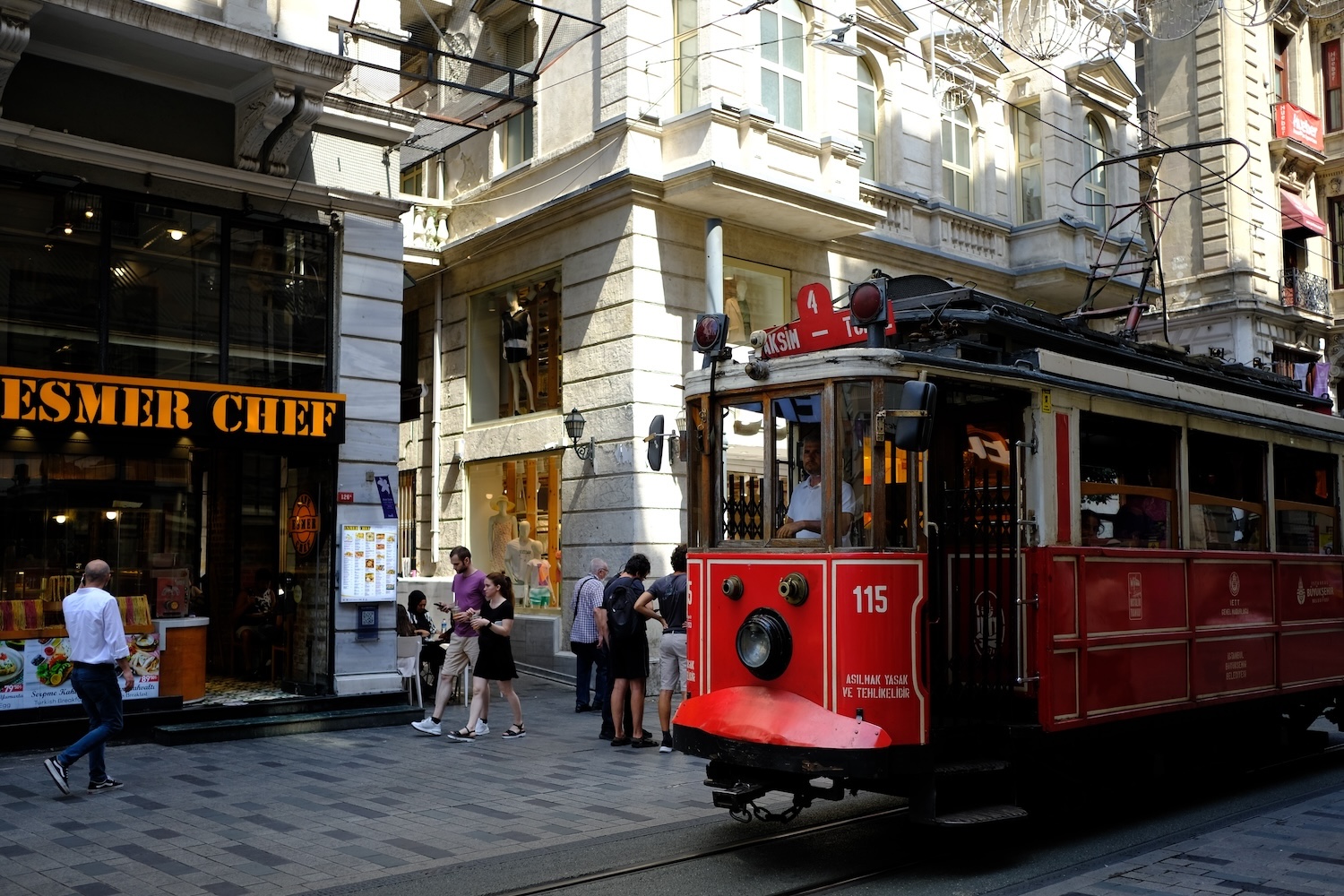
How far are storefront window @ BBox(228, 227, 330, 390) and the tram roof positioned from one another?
22.4 feet

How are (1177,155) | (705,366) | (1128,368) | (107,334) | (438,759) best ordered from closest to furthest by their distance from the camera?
(705,366) → (1128,368) → (438,759) → (107,334) → (1177,155)

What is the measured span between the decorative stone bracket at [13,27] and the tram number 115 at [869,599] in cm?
892

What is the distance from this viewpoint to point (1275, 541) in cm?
1001

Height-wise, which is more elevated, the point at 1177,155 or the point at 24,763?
the point at 1177,155

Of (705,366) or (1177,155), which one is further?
(1177,155)

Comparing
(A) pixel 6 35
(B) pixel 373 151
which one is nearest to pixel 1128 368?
(B) pixel 373 151

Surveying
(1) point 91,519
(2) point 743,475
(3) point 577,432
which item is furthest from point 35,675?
(3) point 577,432

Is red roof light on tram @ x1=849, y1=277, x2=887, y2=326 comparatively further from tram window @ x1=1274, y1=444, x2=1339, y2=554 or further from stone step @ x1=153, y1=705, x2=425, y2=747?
stone step @ x1=153, y1=705, x2=425, y2=747

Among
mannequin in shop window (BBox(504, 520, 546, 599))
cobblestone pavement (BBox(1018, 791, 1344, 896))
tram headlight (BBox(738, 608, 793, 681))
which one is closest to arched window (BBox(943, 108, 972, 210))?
mannequin in shop window (BBox(504, 520, 546, 599))

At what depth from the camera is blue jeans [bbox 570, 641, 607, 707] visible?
43.7ft

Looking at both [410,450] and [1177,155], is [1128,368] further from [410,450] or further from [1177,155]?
[1177,155]

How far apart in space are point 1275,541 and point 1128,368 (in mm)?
2311

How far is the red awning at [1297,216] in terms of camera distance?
1177 inches

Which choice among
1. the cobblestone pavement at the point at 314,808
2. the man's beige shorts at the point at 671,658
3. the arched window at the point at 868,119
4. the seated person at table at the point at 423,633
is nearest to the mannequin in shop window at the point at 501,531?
the seated person at table at the point at 423,633
